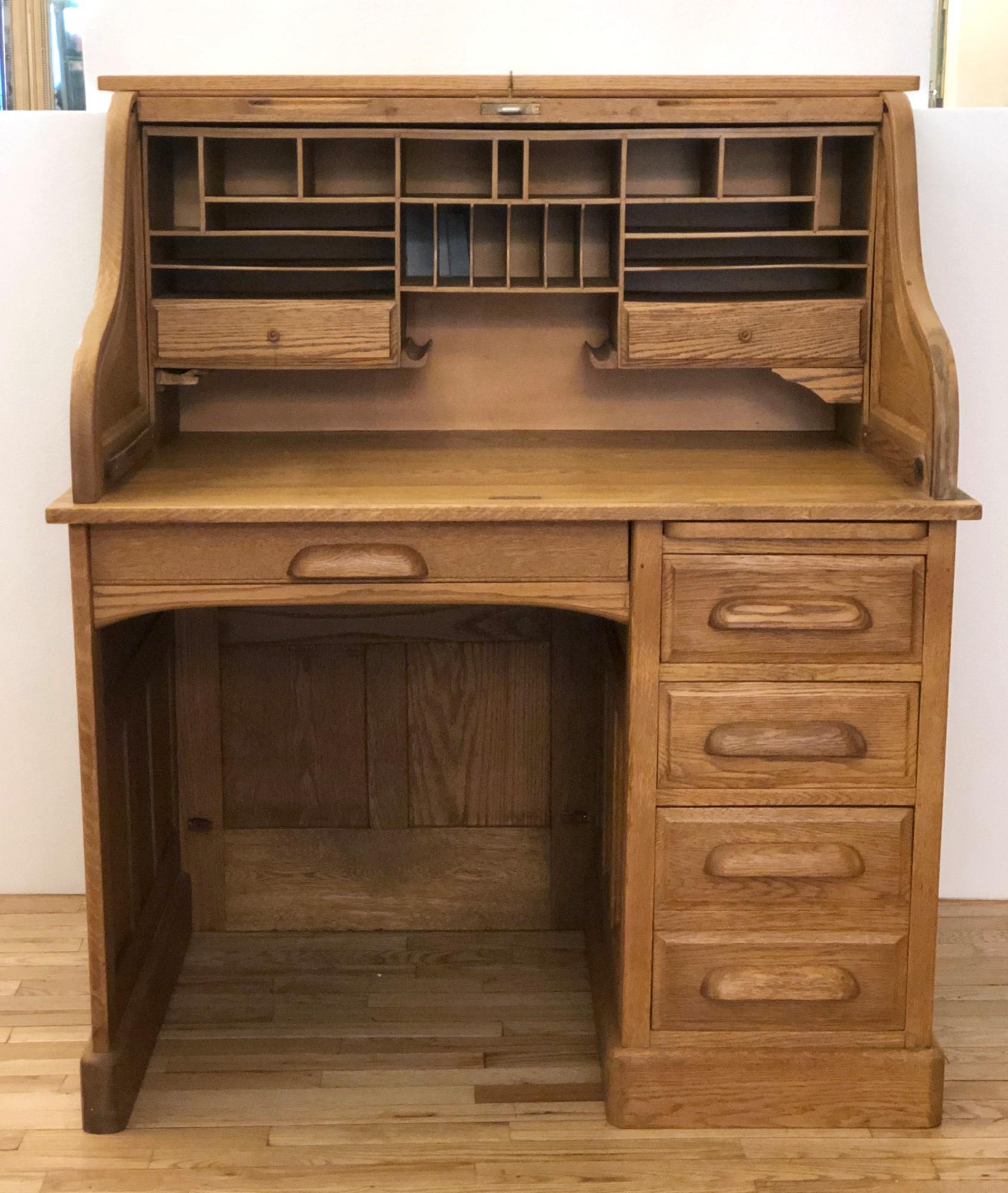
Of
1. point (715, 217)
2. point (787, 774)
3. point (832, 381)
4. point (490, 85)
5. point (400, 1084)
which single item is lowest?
point (400, 1084)

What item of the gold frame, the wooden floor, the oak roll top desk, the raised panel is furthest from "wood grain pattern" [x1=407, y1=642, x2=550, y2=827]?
the gold frame

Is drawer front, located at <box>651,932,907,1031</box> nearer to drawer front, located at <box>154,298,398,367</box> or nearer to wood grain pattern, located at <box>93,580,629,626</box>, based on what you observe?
wood grain pattern, located at <box>93,580,629,626</box>

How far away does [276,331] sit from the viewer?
89.8 inches

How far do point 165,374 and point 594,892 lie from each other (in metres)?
1.25

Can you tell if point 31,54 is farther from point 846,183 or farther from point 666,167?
point 846,183

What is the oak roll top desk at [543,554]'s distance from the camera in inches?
77.1

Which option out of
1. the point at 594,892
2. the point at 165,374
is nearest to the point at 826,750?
the point at 594,892

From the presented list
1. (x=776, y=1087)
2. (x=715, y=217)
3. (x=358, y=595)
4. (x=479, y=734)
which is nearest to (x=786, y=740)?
(x=776, y=1087)

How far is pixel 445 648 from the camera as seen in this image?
2590 mm

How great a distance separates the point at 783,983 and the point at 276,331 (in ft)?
4.36

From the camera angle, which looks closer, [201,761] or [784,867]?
[784,867]

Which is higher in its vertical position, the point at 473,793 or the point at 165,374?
the point at 165,374

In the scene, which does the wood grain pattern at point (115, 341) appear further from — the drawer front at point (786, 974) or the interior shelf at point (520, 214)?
the drawer front at point (786, 974)

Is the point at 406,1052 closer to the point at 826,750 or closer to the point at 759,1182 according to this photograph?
the point at 759,1182
